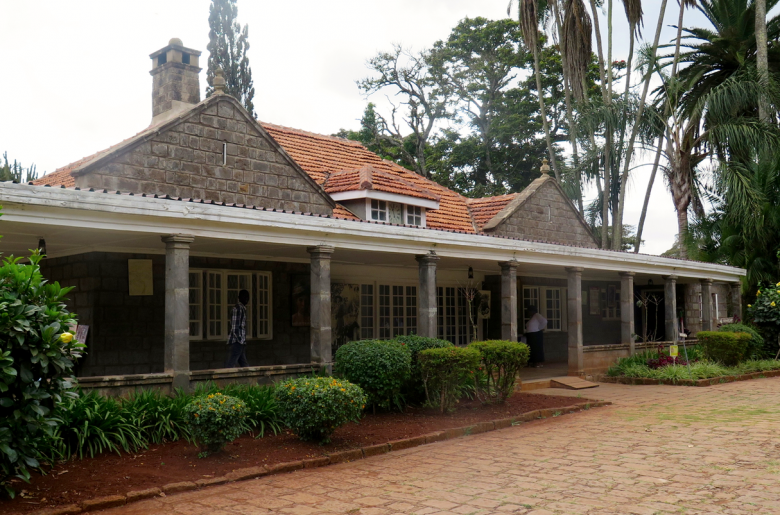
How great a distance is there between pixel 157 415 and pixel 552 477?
4564 mm

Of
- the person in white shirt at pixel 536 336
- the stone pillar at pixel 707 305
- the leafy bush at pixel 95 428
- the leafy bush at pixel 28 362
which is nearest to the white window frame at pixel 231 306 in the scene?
the leafy bush at pixel 95 428

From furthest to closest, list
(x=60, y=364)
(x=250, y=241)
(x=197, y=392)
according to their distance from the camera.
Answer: (x=250, y=241) < (x=197, y=392) < (x=60, y=364)

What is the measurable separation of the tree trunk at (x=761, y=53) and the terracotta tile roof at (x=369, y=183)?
1307 centimetres

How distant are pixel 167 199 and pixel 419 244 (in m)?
4.91

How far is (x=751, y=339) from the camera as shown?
18375 mm

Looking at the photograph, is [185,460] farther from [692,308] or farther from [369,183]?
[692,308]

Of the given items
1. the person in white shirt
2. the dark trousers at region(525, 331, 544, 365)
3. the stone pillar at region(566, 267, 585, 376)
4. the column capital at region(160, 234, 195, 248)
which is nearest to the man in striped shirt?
the column capital at region(160, 234, 195, 248)

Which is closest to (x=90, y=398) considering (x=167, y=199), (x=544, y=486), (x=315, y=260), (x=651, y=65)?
(x=167, y=199)

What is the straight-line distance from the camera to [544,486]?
6.68 metres

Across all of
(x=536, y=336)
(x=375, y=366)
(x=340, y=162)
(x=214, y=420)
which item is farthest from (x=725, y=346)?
(x=214, y=420)

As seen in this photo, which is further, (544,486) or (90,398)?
(90,398)

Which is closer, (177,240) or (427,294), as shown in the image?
(177,240)

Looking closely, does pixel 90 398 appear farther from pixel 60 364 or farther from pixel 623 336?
pixel 623 336

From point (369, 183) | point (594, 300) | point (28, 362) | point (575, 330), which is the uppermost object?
point (369, 183)
